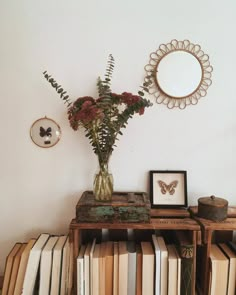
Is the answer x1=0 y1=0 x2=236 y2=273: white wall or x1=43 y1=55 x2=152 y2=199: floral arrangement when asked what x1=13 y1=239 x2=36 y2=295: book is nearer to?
Result: x1=0 y1=0 x2=236 y2=273: white wall

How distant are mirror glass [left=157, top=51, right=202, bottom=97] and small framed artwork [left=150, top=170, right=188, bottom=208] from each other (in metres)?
0.43

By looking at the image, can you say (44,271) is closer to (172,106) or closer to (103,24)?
(172,106)

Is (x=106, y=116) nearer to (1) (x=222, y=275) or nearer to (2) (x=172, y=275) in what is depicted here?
(2) (x=172, y=275)

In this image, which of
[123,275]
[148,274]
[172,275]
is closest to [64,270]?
[123,275]

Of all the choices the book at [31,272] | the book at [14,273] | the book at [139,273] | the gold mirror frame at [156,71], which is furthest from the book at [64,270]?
the gold mirror frame at [156,71]

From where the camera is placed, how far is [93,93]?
4.28 ft

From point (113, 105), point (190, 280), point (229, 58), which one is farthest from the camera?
point (229, 58)

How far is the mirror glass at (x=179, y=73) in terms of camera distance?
1.28 m

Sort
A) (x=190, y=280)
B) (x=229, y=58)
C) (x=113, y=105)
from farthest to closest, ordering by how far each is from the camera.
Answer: (x=229, y=58)
(x=113, y=105)
(x=190, y=280)

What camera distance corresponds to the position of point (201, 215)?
3.77 ft

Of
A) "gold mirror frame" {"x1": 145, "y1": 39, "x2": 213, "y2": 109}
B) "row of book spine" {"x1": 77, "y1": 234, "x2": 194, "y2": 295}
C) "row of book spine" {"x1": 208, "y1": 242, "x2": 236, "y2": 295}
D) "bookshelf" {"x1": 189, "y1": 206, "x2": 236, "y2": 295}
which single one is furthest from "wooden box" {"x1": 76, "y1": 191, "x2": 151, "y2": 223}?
"gold mirror frame" {"x1": 145, "y1": 39, "x2": 213, "y2": 109}

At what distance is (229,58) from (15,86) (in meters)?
1.15

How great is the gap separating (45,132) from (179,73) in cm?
78

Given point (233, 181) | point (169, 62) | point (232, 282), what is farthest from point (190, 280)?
point (169, 62)
